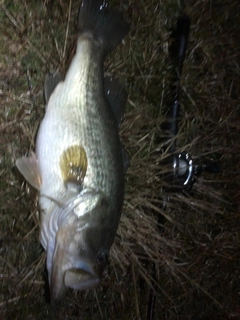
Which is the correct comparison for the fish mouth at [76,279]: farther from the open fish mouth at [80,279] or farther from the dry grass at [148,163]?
the dry grass at [148,163]

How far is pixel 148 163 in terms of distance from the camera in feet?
7.45

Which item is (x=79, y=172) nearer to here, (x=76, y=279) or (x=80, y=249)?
(x=80, y=249)

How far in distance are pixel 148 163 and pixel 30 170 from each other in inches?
30.8

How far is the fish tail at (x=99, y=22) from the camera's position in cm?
182

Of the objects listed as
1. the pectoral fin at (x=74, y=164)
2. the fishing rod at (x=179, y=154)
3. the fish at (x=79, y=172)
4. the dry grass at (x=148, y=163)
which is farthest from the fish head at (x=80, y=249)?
the fishing rod at (x=179, y=154)

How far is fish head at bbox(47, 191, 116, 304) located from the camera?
154 centimetres

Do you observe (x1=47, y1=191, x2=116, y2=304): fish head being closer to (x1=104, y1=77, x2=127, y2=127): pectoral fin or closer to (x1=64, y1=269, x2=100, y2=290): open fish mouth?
(x1=64, y1=269, x2=100, y2=290): open fish mouth

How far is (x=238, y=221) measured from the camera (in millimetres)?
2723

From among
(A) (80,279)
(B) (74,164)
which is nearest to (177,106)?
(B) (74,164)

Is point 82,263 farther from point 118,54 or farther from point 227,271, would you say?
point 227,271

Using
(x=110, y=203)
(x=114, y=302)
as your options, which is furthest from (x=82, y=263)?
(x=114, y=302)

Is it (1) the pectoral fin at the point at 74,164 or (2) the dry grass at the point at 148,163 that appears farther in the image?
(2) the dry grass at the point at 148,163

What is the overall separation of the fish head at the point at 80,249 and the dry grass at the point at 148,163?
442 millimetres

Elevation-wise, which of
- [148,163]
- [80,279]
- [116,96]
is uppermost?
[116,96]
